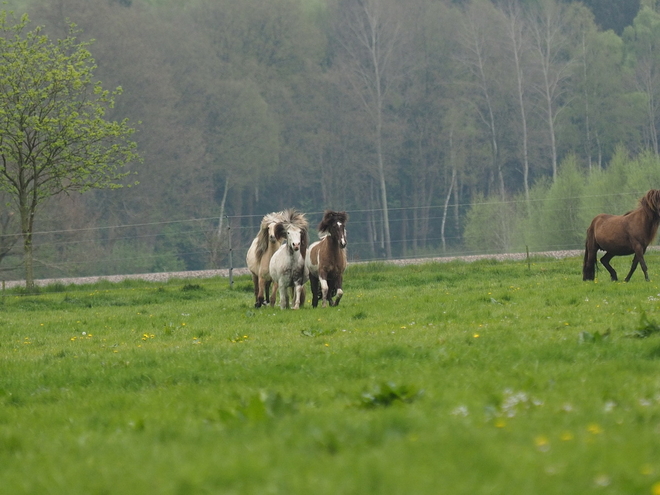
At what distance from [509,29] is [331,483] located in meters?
75.1

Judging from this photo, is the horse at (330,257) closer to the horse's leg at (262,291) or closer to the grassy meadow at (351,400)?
the horse's leg at (262,291)

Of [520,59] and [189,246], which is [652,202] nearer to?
[189,246]

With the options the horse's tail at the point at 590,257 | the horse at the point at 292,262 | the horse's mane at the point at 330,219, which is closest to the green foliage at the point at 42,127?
the horse at the point at 292,262

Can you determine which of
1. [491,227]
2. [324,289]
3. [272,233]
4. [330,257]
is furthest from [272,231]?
[491,227]

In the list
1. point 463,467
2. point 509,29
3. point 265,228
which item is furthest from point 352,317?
point 509,29

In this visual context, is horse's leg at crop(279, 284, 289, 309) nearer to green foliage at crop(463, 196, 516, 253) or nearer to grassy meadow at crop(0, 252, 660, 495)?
grassy meadow at crop(0, 252, 660, 495)

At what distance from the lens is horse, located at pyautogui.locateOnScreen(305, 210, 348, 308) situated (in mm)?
18328

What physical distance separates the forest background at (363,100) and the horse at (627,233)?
47.9 meters

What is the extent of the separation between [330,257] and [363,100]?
194 ft

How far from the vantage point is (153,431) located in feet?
23.0

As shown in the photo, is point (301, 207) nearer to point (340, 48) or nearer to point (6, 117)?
point (340, 48)

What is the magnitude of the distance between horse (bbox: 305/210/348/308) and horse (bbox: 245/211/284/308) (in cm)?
95

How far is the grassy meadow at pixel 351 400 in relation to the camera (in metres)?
5.02

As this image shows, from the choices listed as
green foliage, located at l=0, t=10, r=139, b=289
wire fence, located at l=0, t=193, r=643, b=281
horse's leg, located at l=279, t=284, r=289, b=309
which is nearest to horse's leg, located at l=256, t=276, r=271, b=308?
horse's leg, located at l=279, t=284, r=289, b=309
